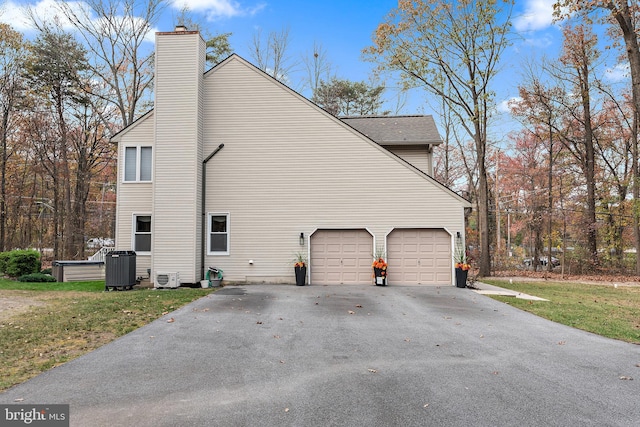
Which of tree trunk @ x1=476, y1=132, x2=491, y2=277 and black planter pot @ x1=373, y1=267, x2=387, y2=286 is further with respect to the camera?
tree trunk @ x1=476, y1=132, x2=491, y2=277

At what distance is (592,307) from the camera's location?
10688 millimetres

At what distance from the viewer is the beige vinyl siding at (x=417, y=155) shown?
16.5 m

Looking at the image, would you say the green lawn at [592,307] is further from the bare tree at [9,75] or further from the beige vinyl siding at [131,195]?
the bare tree at [9,75]

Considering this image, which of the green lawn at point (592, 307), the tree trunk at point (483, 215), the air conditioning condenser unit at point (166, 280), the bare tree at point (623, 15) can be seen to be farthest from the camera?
the tree trunk at point (483, 215)

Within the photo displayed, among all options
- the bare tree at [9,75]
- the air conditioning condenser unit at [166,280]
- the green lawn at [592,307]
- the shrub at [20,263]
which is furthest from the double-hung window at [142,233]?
the bare tree at [9,75]

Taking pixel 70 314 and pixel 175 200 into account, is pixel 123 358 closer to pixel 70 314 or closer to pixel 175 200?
pixel 70 314

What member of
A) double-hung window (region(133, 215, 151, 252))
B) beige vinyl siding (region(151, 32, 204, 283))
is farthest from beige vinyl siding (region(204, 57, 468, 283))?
double-hung window (region(133, 215, 151, 252))

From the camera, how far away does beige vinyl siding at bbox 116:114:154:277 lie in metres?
14.5

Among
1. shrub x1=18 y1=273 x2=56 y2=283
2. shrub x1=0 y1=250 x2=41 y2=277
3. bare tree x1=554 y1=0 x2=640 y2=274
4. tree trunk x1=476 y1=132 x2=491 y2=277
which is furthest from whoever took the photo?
tree trunk x1=476 y1=132 x2=491 y2=277

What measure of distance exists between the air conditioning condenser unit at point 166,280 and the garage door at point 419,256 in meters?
7.38

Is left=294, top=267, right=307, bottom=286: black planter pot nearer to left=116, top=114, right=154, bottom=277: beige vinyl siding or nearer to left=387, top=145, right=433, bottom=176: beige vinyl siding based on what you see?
left=116, top=114, right=154, bottom=277: beige vinyl siding

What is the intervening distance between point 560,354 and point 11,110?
28569mm

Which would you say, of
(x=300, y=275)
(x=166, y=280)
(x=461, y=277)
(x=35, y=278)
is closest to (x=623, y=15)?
(x=461, y=277)

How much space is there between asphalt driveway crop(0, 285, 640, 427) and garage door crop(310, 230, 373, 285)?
5634mm
